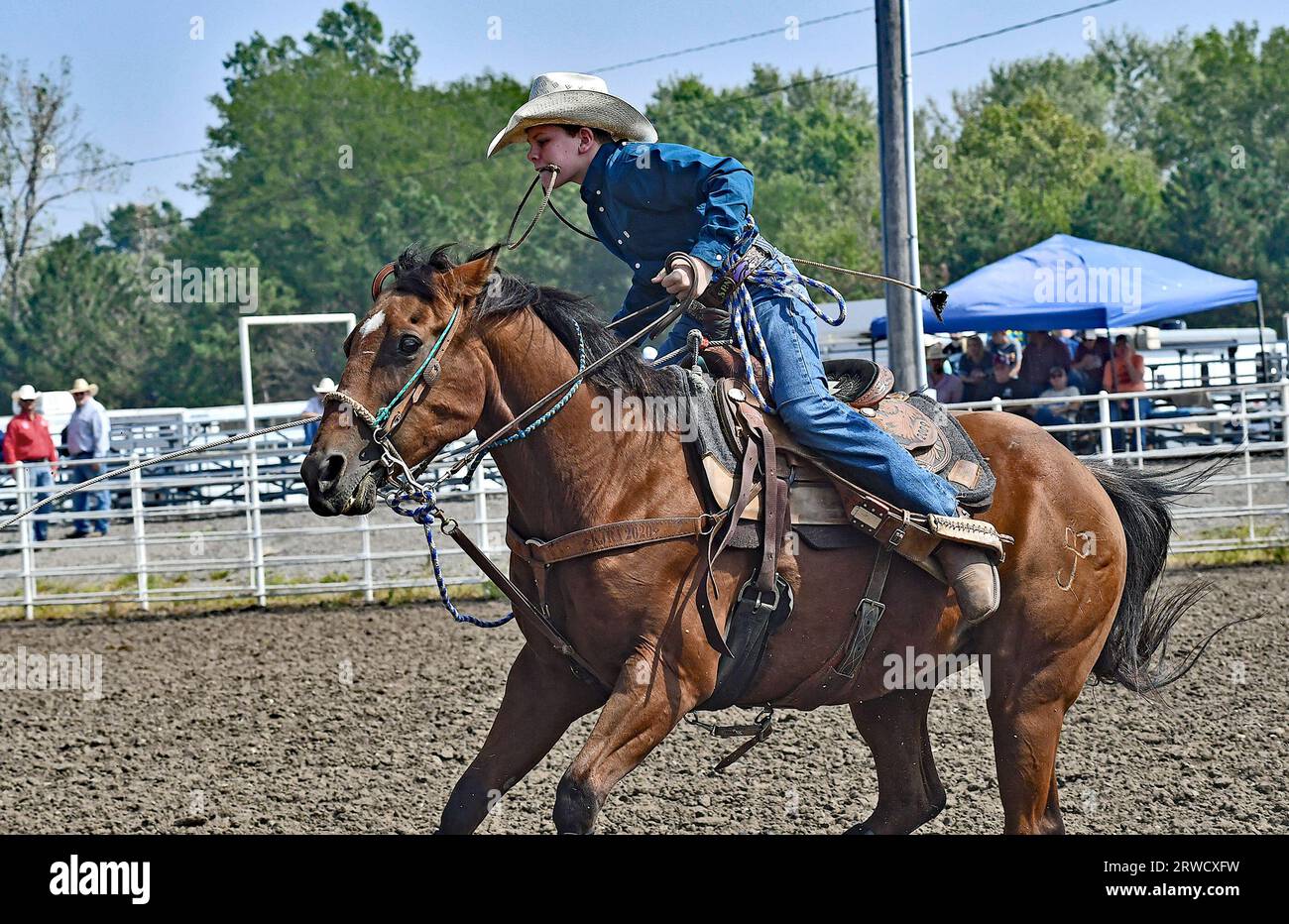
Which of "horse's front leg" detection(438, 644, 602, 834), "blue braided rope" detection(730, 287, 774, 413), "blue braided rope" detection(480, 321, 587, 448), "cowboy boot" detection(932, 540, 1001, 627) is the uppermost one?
"blue braided rope" detection(730, 287, 774, 413)

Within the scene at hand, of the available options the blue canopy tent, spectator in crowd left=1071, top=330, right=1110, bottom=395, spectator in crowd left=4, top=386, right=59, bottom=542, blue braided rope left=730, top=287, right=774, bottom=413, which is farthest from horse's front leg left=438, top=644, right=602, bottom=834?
spectator in crowd left=4, top=386, right=59, bottom=542

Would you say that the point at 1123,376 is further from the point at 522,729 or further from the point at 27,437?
the point at 522,729

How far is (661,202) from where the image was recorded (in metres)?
3.94

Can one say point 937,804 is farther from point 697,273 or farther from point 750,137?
point 750,137

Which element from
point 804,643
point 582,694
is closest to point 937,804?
point 804,643

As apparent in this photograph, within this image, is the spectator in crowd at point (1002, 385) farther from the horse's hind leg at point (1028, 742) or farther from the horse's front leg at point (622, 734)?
the horse's front leg at point (622, 734)

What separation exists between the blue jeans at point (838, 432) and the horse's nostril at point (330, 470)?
1.26m

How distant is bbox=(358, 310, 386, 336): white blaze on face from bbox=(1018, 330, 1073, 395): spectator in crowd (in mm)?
10567

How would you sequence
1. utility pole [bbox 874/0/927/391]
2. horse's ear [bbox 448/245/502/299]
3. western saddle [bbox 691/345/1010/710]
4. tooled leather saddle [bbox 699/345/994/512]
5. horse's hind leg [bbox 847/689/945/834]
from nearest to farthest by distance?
horse's ear [bbox 448/245/502/299] < western saddle [bbox 691/345/1010/710] < tooled leather saddle [bbox 699/345/994/512] < horse's hind leg [bbox 847/689/945/834] < utility pole [bbox 874/0/927/391]

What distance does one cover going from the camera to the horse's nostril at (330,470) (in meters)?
3.25

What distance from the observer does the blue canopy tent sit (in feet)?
47.1

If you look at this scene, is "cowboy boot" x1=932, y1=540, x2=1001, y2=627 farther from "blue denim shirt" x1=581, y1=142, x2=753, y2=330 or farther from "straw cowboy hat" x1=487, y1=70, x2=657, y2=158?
"straw cowboy hat" x1=487, y1=70, x2=657, y2=158

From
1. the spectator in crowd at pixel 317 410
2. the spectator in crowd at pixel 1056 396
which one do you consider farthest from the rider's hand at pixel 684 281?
the spectator in crowd at pixel 1056 396

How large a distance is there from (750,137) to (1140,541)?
195 ft
